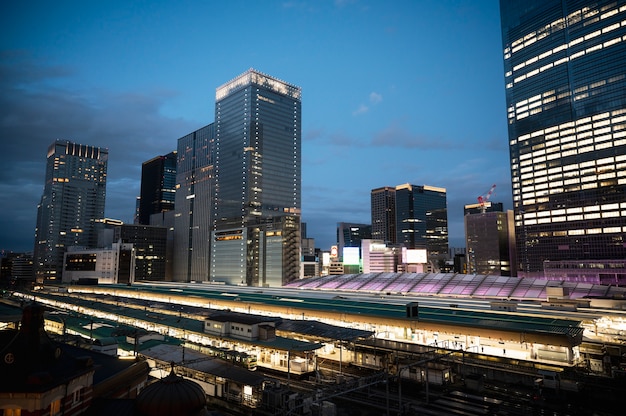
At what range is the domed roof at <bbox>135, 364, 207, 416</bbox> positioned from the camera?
74.3 feet

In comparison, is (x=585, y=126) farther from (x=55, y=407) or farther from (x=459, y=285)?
(x=55, y=407)

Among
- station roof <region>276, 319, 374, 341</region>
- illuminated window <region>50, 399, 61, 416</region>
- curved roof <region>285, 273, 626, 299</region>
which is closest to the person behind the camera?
illuminated window <region>50, 399, 61, 416</region>

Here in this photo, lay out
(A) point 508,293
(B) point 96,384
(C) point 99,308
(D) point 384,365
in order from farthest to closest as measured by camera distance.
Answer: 1. (A) point 508,293
2. (C) point 99,308
3. (D) point 384,365
4. (B) point 96,384

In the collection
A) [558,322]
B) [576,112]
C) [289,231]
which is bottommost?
[558,322]

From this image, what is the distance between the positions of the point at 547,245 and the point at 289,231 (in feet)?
425

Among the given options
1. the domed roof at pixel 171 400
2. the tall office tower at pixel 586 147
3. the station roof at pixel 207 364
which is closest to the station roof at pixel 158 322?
the station roof at pixel 207 364

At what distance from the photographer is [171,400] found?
22844 mm

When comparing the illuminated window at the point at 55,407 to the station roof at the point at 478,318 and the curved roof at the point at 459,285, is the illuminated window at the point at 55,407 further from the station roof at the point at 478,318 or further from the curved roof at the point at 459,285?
the curved roof at the point at 459,285

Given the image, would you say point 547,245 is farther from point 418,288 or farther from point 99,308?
point 99,308

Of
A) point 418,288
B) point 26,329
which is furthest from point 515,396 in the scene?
point 418,288

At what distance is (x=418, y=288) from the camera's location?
133750 millimetres

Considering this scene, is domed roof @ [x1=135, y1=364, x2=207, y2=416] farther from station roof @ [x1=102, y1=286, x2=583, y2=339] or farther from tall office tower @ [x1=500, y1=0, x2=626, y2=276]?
tall office tower @ [x1=500, y1=0, x2=626, y2=276]

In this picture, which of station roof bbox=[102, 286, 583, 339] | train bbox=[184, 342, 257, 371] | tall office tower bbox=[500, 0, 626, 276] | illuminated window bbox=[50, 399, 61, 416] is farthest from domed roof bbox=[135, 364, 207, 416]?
tall office tower bbox=[500, 0, 626, 276]

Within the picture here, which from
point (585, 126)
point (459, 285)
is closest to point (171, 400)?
point (459, 285)
